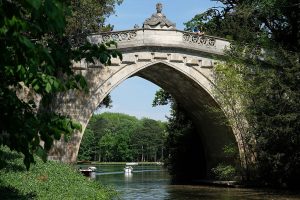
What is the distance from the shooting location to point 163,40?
60.2 feet

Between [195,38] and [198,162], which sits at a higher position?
[195,38]

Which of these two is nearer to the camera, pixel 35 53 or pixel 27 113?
pixel 35 53

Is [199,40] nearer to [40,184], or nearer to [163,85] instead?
[163,85]

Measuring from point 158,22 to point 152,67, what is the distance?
1.82m

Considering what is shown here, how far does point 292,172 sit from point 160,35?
23.7 ft

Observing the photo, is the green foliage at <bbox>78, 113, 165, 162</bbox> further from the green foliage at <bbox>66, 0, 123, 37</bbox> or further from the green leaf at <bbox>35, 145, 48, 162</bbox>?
the green leaf at <bbox>35, 145, 48, 162</bbox>

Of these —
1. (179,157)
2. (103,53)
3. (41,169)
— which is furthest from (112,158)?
(103,53)

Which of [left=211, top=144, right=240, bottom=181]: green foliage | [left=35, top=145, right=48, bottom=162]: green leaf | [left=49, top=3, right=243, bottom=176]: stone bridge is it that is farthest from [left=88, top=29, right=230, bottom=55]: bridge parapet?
[left=35, top=145, right=48, bottom=162]: green leaf

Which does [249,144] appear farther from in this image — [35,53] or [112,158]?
[112,158]

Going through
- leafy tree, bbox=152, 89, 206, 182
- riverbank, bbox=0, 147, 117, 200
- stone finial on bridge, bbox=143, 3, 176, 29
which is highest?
stone finial on bridge, bbox=143, 3, 176, 29

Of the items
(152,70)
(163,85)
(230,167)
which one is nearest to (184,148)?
(163,85)

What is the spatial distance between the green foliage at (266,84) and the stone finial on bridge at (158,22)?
8.80 feet

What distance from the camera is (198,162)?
24.7 m

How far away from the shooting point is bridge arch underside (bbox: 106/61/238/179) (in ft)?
62.4
